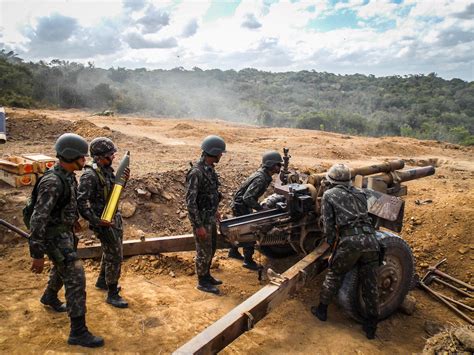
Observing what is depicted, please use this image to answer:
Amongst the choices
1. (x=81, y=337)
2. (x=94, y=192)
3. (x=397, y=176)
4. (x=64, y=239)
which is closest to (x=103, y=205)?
(x=94, y=192)

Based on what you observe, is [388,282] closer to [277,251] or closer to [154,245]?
[277,251]

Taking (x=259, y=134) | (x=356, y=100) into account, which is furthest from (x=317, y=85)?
(x=259, y=134)

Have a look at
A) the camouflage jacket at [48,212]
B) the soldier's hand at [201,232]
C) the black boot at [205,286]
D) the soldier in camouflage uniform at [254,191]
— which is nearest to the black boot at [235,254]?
the soldier in camouflage uniform at [254,191]

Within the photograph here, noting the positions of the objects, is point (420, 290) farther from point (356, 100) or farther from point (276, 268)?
point (356, 100)

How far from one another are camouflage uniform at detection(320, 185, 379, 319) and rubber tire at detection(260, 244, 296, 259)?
1.60 metres

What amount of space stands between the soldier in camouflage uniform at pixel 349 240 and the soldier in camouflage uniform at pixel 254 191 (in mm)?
1535

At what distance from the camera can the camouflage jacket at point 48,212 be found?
3344mm

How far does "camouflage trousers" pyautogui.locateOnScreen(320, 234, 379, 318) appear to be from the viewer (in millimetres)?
4188

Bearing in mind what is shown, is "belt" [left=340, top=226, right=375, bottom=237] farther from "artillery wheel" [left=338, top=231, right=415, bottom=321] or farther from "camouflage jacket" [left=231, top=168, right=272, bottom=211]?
"camouflage jacket" [left=231, top=168, right=272, bottom=211]

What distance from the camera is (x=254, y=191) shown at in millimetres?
5746

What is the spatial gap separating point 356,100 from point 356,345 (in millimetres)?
42474

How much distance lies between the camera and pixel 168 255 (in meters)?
5.66

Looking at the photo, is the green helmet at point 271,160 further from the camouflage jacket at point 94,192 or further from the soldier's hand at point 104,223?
the soldier's hand at point 104,223

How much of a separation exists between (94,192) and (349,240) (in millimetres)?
2652
